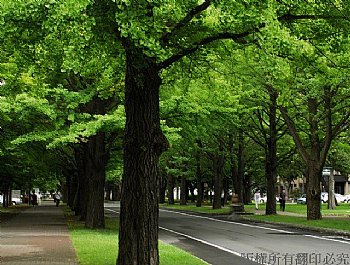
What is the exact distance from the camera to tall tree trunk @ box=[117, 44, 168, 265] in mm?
10547

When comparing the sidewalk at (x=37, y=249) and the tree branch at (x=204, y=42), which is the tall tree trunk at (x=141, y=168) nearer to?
the tree branch at (x=204, y=42)

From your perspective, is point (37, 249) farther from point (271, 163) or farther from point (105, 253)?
point (271, 163)

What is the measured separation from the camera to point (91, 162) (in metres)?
25.6

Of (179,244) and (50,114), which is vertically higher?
(50,114)

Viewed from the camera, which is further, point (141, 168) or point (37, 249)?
point (37, 249)

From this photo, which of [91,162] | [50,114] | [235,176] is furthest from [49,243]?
[235,176]

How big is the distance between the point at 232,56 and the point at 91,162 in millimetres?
13871

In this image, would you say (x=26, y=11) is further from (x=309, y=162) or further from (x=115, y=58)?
(x=309, y=162)

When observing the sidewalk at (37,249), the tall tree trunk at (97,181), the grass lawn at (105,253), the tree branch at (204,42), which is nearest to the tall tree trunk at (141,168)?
the tree branch at (204,42)

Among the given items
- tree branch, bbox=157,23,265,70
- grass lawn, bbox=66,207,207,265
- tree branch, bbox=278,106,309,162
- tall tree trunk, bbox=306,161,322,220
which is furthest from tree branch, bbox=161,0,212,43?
tree branch, bbox=278,106,309,162

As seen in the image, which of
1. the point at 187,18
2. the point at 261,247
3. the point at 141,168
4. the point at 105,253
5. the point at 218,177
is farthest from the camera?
the point at 218,177

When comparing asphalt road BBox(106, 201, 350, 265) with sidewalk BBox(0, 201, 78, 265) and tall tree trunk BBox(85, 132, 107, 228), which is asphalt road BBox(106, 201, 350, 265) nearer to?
tall tree trunk BBox(85, 132, 107, 228)

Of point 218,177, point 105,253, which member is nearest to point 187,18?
point 105,253

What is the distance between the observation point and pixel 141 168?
10727 millimetres
